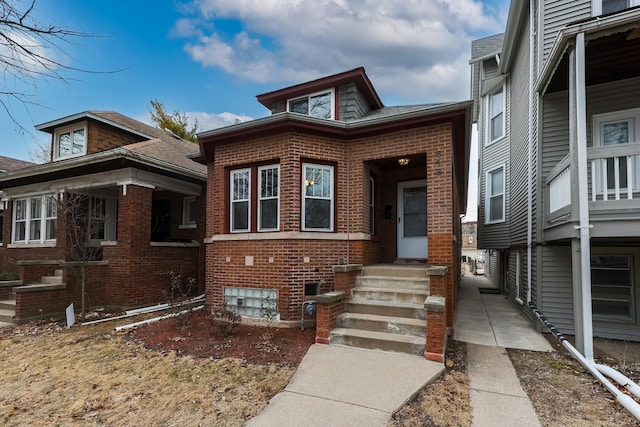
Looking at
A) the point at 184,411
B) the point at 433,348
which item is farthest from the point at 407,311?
the point at 184,411

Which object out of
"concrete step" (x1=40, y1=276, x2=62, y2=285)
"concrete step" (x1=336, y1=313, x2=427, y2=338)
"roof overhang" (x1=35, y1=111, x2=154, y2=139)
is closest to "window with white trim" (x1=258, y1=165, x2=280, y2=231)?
"concrete step" (x1=336, y1=313, x2=427, y2=338)

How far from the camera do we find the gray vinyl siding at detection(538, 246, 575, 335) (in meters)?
6.13

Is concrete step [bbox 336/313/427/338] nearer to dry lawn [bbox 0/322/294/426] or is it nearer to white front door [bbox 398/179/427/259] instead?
dry lawn [bbox 0/322/294/426]

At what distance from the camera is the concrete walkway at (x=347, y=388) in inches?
121

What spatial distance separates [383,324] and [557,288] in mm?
3895

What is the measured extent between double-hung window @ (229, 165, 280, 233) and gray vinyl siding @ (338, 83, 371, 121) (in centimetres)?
293

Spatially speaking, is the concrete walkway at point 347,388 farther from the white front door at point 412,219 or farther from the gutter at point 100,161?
the gutter at point 100,161

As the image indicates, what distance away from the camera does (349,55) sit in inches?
539

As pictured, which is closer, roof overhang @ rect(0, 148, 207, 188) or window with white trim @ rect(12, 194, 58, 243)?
roof overhang @ rect(0, 148, 207, 188)

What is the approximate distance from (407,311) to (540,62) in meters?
5.97

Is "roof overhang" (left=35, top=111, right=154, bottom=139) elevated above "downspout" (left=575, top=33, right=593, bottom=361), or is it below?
above

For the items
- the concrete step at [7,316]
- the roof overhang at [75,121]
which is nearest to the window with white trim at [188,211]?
the roof overhang at [75,121]

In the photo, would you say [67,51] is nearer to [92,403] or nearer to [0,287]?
[92,403]

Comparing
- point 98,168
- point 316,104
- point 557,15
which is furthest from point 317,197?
point 98,168
